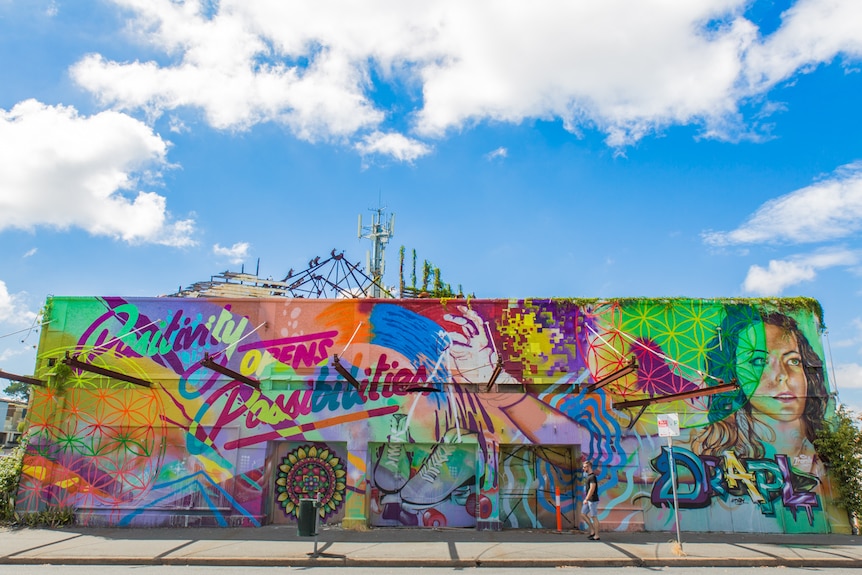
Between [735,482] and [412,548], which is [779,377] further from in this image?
[412,548]

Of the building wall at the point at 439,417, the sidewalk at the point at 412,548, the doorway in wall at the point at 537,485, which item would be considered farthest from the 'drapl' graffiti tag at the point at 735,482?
Answer: the doorway in wall at the point at 537,485

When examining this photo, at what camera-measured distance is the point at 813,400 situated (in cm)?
1609

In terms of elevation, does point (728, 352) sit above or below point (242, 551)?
above

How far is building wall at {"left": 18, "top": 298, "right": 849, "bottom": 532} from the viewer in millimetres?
15570

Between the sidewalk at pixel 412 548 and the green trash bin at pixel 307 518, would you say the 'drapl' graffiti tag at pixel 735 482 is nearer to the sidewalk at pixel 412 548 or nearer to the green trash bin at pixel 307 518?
the sidewalk at pixel 412 548

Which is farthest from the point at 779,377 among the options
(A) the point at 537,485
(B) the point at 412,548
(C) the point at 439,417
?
(B) the point at 412,548

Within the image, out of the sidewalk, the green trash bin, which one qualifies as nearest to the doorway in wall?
→ the sidewalk

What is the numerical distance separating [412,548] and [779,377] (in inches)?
431

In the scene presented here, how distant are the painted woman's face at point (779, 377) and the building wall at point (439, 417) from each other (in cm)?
5

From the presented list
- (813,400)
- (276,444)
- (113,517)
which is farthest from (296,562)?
(813,400)

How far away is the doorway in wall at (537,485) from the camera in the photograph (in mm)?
15727

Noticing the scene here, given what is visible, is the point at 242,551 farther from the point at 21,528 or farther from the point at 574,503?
the point at 574,503

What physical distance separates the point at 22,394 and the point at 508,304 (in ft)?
246

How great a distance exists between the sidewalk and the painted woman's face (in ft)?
10.4
